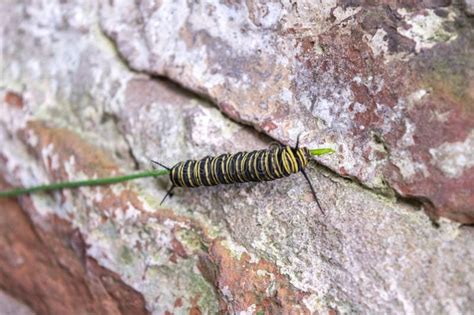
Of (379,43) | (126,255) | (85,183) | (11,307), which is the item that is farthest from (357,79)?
(11,307)

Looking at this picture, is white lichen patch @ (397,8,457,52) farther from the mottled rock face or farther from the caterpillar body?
the caterpillar body

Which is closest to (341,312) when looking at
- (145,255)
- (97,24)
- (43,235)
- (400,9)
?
(145,255)

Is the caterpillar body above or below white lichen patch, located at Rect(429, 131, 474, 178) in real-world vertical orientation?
below

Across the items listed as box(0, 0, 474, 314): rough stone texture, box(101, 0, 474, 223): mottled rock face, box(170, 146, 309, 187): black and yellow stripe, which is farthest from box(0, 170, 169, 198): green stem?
box(101, 0, 474, 223): mottled rock face

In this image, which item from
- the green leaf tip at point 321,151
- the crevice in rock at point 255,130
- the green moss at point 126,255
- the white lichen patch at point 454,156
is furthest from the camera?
the green moss at point 126,255

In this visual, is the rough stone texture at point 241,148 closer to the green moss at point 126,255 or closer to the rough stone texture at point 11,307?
the green moss at point 126,255

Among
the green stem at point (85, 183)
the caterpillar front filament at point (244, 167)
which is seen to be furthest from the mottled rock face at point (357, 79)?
the green stem at point (85, 183)

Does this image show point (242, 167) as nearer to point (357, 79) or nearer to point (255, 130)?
point (255, 130)

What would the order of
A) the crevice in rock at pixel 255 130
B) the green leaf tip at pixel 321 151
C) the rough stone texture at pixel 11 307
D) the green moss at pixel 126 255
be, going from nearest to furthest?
1. the crevice in rock at pixel 255 130
2. the green leaf tip at pixel 321 151
3. the green moss at pixel 126 255
4. the rough stone texture at pixel 11 307

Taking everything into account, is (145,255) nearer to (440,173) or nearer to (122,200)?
(122,200)
